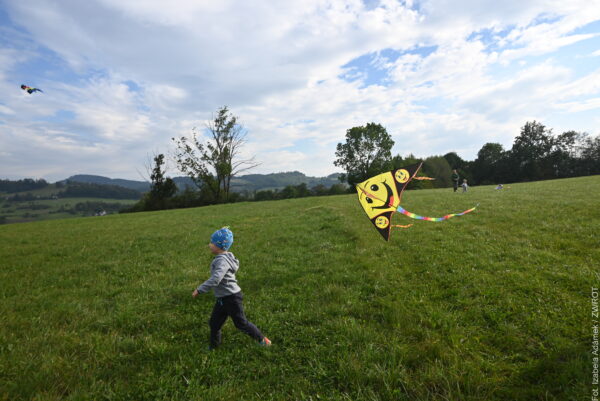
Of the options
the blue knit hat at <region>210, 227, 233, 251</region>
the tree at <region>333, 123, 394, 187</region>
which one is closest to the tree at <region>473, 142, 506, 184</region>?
the tree at <region>333, 123, 394, 187</region>

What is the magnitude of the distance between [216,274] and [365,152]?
6352cm

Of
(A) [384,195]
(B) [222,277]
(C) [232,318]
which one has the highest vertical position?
(A) [384,195]

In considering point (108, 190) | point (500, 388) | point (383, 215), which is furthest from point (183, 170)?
point (108, 190)

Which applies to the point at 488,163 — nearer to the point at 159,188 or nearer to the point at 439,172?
the point at 439,172

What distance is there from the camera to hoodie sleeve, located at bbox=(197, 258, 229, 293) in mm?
4734

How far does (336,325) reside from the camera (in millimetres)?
5250

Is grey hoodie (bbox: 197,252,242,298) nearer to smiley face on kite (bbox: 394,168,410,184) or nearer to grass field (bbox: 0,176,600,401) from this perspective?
grass field (bbox: 0,176,600,401)

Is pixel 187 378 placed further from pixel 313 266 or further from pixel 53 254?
pixel 53 254

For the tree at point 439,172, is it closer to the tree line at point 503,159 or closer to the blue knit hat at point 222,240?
the tree line at point 503,159

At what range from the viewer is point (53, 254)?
12.6 meters

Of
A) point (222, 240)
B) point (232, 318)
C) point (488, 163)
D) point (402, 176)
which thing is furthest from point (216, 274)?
point (488, 163)

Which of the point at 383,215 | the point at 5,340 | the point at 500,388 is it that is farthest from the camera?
the point at 383,215

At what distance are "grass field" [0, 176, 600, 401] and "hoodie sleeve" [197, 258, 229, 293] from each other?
4.11 feet

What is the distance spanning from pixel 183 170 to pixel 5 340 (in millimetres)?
55249
